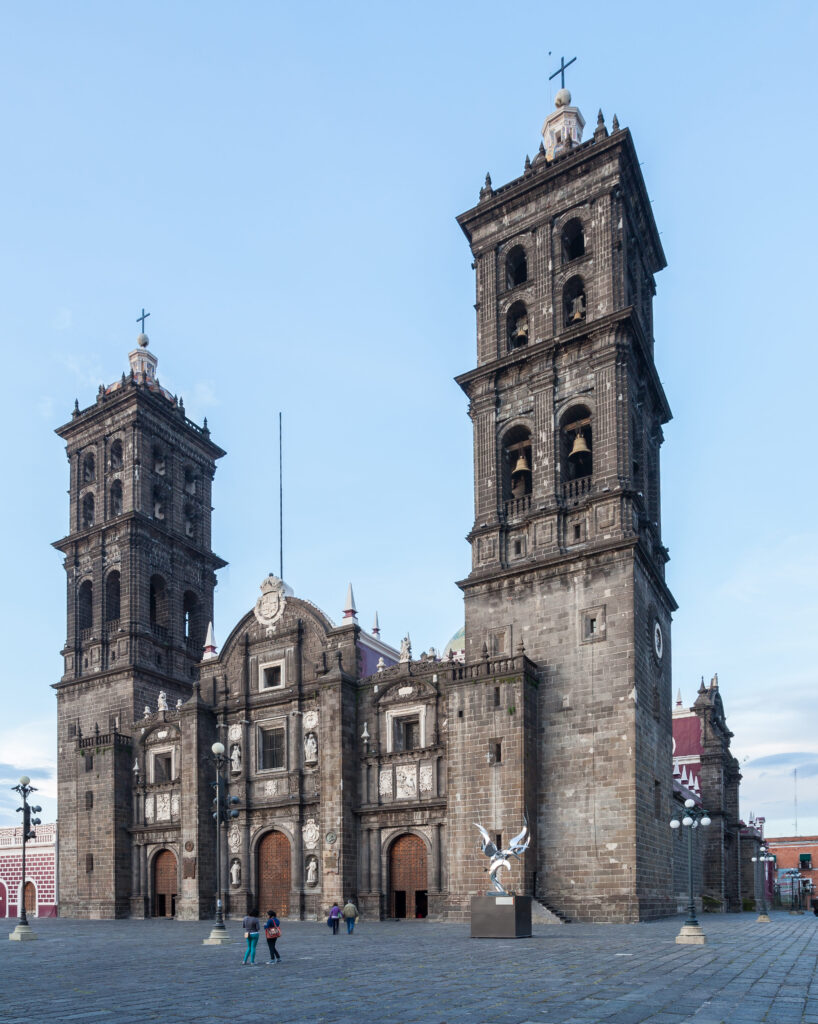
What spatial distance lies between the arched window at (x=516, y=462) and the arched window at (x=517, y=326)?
4.11m

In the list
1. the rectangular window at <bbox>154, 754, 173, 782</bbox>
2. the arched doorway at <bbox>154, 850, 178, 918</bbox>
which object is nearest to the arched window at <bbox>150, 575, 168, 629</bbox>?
the rectangular window at <bbox>154, 754, 173, 782</bbox>

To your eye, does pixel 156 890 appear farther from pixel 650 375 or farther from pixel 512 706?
pixel 650 375

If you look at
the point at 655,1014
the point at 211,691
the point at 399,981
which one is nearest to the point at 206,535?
the point at 211,691

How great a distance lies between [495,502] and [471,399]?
5.30 metres

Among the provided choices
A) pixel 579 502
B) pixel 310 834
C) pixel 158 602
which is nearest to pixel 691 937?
pixel 579 502

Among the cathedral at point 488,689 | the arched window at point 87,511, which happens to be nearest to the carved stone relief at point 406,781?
the cathedral at point 488,689

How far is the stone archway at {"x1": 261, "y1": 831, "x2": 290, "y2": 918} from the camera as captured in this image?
141 ft

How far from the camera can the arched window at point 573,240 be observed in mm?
42688

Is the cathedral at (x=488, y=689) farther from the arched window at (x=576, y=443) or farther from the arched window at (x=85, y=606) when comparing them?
the arched window at (x=85, y=606)

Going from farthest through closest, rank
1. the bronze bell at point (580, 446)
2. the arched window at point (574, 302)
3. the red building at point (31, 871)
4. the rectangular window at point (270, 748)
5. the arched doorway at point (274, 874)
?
the red building at point (31, 871) → the rectangular window at point (270, 748) → the arched doorway at point (274, 874) → the arched window at point (574, 302) → the bronze bell at point (580, 446)

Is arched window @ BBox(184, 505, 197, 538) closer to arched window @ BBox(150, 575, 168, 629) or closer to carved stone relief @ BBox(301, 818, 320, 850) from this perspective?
arched window @ BBox(150, 575, 168, 629)

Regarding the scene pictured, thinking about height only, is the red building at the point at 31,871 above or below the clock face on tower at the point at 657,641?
below

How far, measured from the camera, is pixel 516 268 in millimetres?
45000

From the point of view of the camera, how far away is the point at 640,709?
117 ft
